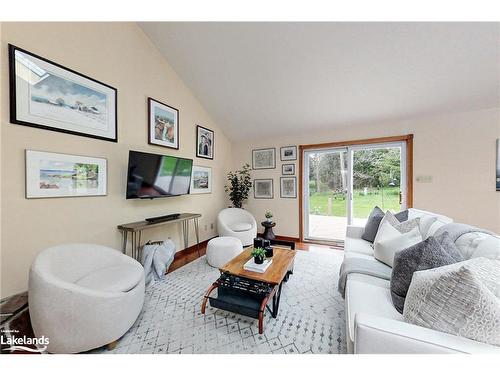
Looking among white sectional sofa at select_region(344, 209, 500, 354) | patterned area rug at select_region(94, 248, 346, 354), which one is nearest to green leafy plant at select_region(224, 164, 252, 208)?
patterned area rug at select_region(94, 248, 346, 354)

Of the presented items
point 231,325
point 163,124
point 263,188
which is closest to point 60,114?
point 163,124

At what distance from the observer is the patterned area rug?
1.40m

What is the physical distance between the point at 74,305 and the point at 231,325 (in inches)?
44.6

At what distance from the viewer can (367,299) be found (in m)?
1.28

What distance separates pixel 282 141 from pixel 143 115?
107 inches

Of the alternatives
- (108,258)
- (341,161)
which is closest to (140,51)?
(108,258)

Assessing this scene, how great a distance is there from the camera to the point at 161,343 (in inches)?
56.4

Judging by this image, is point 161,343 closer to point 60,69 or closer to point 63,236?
point 63,236

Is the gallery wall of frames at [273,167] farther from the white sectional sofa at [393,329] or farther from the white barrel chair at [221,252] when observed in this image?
the white sectional sofa at [393,329]

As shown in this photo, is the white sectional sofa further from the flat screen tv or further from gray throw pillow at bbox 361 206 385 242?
the flat screen tv

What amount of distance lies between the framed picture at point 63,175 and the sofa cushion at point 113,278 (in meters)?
0.92

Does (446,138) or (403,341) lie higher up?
(446,138)

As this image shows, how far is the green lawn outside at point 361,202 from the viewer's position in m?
3.48

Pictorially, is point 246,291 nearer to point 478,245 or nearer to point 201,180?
point 478,245
